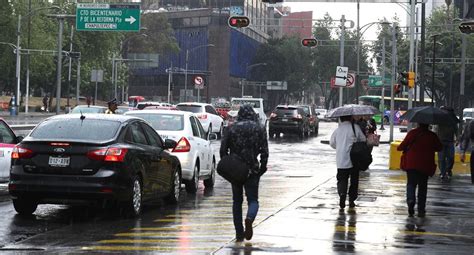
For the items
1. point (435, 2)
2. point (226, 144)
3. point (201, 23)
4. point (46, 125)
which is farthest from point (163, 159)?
point (435, 2)

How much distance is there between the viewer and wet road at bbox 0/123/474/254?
10.7 metres

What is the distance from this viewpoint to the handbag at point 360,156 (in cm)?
1468

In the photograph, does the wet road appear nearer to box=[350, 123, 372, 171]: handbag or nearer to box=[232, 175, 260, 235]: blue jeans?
box=[232, 175, 260, 235]: blue jeans

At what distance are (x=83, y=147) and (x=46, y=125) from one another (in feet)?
3.42

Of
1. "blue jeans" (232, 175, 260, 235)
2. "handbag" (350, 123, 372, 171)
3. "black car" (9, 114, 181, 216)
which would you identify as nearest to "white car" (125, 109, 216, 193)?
"black car" (9, 114, 181, 216)

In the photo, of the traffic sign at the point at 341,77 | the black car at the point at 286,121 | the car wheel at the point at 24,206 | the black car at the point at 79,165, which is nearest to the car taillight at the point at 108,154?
the black car at the point at 79,165

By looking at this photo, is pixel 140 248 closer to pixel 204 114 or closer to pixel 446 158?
pixel 446 158

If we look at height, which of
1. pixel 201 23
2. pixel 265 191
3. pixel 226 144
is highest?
pixel 201 23

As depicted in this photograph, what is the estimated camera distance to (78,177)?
12773 mm

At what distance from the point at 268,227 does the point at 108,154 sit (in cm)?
245

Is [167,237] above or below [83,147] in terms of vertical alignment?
below

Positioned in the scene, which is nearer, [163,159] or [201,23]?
[163,159]

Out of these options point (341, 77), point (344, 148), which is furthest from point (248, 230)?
point (341, 77)

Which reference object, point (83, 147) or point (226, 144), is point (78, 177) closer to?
point (83, 147)
